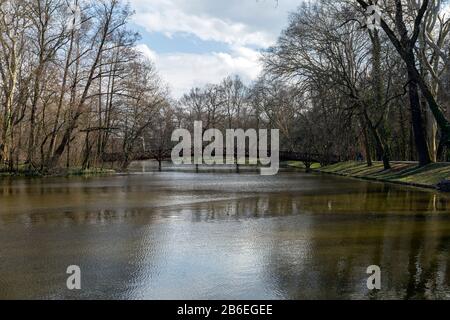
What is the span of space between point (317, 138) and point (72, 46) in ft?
90.9

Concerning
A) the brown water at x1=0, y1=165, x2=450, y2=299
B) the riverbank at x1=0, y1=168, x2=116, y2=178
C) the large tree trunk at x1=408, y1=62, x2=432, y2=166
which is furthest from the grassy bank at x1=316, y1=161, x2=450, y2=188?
the riverbank at x1=0, y1=168, x2=116, y2=178

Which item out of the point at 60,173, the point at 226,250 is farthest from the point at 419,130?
the point at 60,173

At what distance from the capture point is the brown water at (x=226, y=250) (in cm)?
602

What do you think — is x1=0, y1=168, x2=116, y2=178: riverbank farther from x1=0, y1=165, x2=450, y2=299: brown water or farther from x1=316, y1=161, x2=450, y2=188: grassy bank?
x1=0, y1=165, x2=450, y2=299: brown water

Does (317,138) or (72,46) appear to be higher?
(72,46)

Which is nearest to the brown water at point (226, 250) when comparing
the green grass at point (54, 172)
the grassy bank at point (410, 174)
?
the grassy bank at point (410, 174)

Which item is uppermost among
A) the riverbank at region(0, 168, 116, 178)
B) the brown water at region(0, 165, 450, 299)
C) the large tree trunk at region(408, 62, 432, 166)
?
the large tree trunk at region(408, 62, 432, 166)

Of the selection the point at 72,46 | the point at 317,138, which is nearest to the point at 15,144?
the point at 72,46

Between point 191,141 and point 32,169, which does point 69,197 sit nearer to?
point 32,169

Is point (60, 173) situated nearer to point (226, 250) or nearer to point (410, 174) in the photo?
point (410, 174)

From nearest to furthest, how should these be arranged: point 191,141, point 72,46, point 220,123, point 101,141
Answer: point 72,46 < point 101,141 < point 191,141 < point 220,123

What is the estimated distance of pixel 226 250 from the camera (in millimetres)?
8406

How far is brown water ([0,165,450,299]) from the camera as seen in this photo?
602 cm

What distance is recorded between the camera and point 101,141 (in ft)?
154
